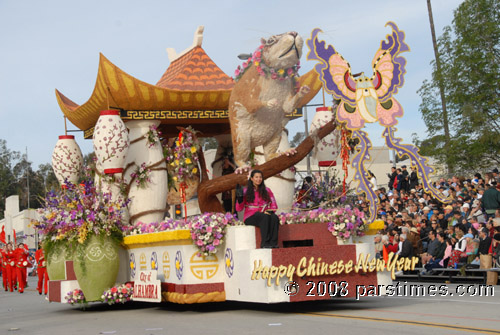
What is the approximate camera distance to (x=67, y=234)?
13.6 m

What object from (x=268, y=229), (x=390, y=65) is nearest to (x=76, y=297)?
(x=268, y=229)

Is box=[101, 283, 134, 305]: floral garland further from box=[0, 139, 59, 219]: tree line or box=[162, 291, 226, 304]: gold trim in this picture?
box=[0, 139, 59, 219]: tree line

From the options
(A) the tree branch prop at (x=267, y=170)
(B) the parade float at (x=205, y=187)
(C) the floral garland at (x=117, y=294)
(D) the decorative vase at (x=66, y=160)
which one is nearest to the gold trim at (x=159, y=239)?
(B) the parade float at (x=205, y=187)

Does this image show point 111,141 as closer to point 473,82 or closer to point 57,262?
point 57,262

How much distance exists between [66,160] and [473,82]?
1542 cm

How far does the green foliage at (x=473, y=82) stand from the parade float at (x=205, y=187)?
40.1 feet

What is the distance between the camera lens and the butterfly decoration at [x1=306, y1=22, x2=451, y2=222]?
39.4 feet

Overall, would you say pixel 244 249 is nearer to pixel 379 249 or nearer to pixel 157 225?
pixel 157 225

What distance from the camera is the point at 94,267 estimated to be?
13.4 m

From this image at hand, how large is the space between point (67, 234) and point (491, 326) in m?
7.95

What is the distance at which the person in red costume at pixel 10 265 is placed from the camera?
79.9 feet

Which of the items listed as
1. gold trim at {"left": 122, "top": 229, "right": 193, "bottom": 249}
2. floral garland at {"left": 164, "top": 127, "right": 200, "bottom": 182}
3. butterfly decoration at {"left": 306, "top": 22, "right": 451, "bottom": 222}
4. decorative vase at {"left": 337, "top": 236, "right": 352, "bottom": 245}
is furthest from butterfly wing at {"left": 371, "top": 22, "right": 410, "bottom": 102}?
floral garland at {"left": 164, "top": 127, "right": 200, "bottom": 182}

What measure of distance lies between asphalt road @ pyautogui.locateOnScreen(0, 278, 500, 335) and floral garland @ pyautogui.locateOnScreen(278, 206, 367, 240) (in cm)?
122

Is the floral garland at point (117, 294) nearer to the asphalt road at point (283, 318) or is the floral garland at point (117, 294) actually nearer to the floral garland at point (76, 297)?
the asphalt road at point (283, 318)
